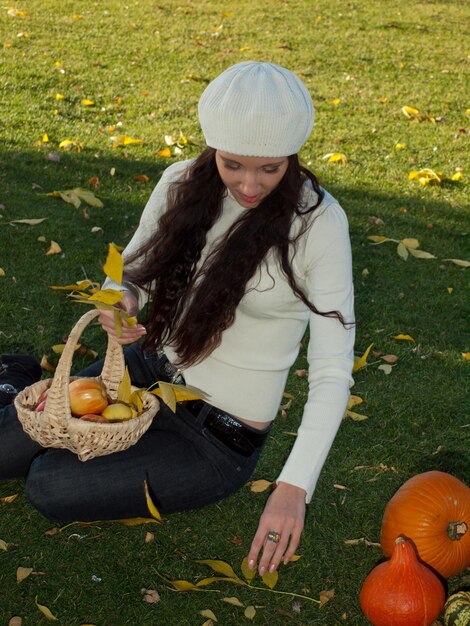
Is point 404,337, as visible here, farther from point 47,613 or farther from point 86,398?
point 47,613

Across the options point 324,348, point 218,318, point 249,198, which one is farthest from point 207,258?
point 324,348

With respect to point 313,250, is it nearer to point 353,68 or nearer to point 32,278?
point 32,278

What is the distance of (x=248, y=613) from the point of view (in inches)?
127

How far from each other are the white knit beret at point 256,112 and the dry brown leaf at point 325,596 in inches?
64.0

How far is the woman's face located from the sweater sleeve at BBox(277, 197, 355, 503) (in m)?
0.22

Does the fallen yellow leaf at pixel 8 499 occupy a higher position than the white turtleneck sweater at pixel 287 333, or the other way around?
the white turtleneck sweater at pixel 287 333

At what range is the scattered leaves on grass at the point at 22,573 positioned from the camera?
3268mm

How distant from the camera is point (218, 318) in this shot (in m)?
3.25

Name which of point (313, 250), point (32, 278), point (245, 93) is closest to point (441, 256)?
point (32, 278)

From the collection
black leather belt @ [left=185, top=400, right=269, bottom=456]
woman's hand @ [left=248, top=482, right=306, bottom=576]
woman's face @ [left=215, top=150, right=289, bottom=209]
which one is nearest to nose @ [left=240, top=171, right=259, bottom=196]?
woman's face @ [left=215, top=150, right=289, bottom=209]

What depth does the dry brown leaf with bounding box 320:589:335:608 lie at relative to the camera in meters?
3.32

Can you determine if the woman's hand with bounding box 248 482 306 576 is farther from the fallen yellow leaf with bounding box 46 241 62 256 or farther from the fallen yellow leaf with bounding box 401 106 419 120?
the fallen yellow leaf with bounding box 401 106 419 120

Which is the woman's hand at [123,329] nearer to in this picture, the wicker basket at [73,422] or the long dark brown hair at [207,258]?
the wicker basket at [73,422]

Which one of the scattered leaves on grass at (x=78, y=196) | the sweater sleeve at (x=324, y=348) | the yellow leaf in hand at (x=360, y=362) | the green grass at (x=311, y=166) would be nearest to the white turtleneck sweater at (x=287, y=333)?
the sweater sleeve at (x=324, y=348)
